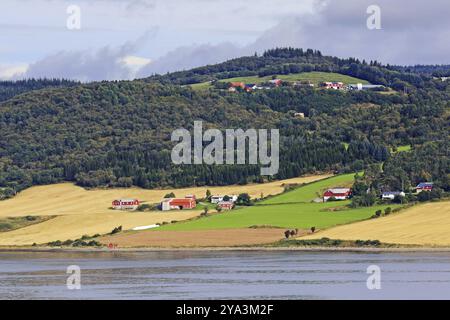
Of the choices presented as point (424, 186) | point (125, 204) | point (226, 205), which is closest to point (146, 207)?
point (125, 204)

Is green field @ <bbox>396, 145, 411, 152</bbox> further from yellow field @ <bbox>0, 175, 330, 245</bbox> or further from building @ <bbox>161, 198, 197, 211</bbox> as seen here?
building @ <bbox>161, 198, 197, 211</bbox>

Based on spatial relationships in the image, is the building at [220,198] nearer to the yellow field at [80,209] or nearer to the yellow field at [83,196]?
the yellow field at [83,196]

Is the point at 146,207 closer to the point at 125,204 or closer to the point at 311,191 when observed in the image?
the point at 125,204

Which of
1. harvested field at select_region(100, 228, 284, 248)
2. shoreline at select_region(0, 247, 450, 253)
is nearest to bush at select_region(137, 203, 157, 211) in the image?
shoreline at select_region(0, 247, 450, 253)

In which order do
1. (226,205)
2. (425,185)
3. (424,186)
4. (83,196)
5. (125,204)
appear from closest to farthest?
1. (424,186)
2. (425,185)
3. (226,205)
4. (125,204)
5. (83,196)

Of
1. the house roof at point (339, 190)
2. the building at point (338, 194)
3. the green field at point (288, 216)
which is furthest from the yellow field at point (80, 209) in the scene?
the building at point (338, 194)

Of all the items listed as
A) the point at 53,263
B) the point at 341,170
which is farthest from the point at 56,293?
the point at 341,170
